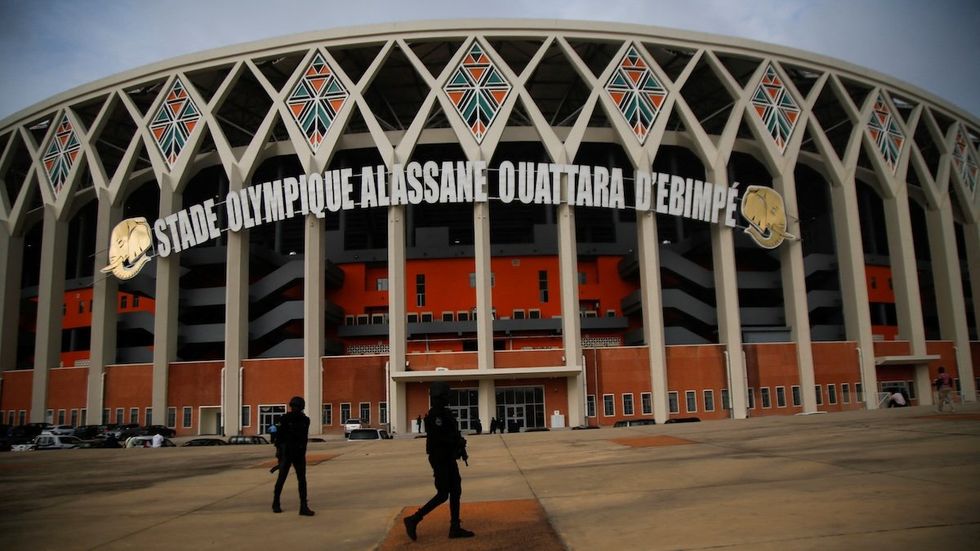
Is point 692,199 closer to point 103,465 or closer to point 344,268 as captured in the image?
point 344,268

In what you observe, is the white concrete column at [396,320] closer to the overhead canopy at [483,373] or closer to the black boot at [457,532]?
the overhead canopy at [483,373]

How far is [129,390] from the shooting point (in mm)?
45938

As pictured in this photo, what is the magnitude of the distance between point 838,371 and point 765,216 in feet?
38.1

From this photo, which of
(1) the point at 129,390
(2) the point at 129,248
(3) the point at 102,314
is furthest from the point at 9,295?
(1) the point at 129,390

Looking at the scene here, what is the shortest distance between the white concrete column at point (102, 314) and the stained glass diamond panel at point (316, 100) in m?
15.6

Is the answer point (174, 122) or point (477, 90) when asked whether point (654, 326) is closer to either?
point (477, 90)

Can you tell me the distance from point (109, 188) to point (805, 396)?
1932 inches

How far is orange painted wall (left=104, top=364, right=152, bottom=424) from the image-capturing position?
45.7m

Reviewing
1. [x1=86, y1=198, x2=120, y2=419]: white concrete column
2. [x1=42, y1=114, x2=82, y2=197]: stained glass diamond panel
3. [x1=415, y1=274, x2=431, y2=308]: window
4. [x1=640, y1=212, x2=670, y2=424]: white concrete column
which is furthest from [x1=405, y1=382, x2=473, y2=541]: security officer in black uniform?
[x1=42, y1=114, x2=82, y2=197]: stained glass diamond panel

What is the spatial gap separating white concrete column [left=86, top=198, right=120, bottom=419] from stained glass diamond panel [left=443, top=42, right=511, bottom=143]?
25.2 metres

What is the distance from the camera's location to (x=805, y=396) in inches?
1793

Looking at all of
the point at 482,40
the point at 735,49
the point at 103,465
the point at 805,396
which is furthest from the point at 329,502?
the point at 735,49

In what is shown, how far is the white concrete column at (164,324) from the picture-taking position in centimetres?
4425

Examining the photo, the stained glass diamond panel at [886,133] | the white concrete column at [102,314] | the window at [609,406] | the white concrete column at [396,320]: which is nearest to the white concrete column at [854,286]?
the stained glass diamond panel at [886,133]
